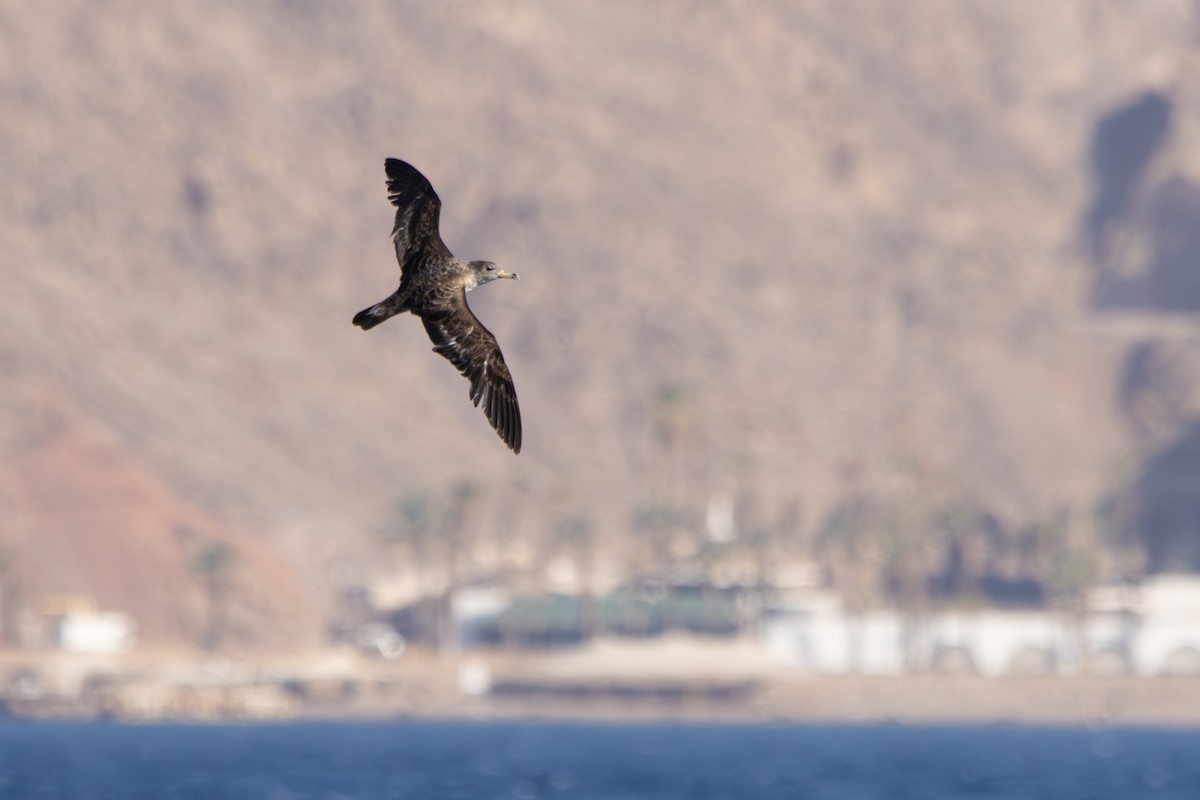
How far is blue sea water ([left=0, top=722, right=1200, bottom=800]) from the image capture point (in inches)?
4491

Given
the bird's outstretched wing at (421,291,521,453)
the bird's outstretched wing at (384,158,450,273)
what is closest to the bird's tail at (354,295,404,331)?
the bird's outstretched wing at (384,158,450,273)

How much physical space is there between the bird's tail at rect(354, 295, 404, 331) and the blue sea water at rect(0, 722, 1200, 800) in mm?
84655

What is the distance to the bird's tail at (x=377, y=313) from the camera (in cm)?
2341

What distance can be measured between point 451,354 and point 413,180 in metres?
1.86

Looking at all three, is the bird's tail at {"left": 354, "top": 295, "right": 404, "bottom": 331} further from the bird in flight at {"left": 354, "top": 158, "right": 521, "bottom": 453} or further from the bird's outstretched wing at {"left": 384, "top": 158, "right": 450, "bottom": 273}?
the bird's outstretched wing at {"left": 384, "top": 158, "right": 450, "bottom": 273}

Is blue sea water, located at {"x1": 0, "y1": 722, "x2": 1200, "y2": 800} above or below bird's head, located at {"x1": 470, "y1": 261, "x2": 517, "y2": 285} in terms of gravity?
above

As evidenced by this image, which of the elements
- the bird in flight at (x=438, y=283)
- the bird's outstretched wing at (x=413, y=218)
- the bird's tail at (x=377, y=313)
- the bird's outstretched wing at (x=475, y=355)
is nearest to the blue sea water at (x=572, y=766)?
the bird's outstretched wing at (x=475, y=355)

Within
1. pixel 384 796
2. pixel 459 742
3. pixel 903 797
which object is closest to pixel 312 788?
pixel 384 796

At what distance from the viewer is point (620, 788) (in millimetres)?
115062

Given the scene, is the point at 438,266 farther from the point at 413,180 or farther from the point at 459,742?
the point at 459,742

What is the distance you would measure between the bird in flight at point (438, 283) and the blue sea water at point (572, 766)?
83457mm

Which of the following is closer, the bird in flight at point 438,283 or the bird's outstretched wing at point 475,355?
the bird in flight at point 438,283

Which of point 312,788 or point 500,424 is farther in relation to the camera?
point 312,788

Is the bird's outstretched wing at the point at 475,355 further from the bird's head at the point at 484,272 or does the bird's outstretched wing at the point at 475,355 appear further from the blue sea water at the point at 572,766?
the blue sea water at the point at 572,766
